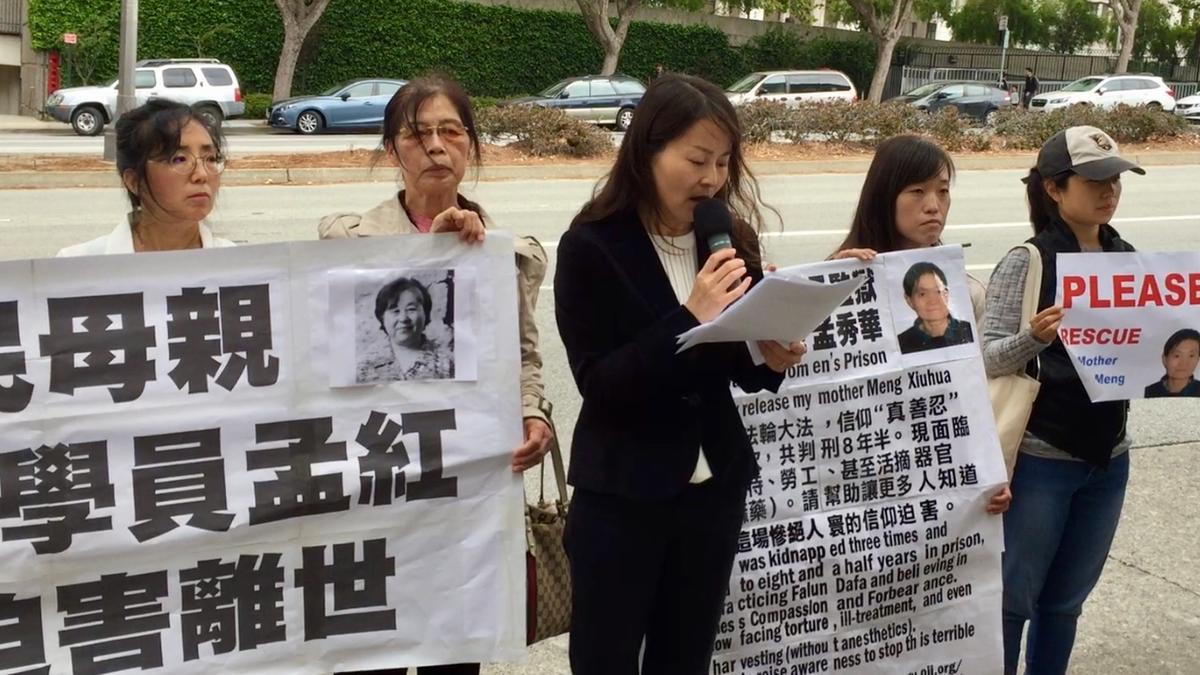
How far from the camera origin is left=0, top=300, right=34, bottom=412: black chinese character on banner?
2.70 meters

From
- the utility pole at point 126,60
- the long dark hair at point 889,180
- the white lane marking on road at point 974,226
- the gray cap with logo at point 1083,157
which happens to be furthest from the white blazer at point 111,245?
the utility pole at point 126,60

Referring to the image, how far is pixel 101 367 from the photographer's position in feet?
9.05

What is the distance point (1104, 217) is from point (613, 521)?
5.50 ft

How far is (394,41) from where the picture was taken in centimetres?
3462

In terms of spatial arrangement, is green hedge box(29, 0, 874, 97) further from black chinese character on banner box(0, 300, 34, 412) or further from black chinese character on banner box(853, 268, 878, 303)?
black chinese character on banner box(0, 300, 34, 412)

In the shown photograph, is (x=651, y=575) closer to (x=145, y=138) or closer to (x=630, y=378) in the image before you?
(x=630, y=378)

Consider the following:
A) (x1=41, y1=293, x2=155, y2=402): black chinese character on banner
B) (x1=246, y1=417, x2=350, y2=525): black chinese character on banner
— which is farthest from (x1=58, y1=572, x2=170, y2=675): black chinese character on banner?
(x1=41, y1=293, x2=155, y2=402): black chinese character on banner

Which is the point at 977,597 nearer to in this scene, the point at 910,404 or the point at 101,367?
the point at 910,404

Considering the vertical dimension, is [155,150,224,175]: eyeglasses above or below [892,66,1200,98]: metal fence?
below

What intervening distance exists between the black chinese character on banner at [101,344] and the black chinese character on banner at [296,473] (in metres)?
0.31

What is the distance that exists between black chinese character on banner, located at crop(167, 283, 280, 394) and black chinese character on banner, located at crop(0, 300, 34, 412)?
312mm

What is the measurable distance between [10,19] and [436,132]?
32586 mm

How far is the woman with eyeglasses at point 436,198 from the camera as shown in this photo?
9.98 ft

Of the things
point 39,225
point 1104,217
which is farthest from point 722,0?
point 1104,217
